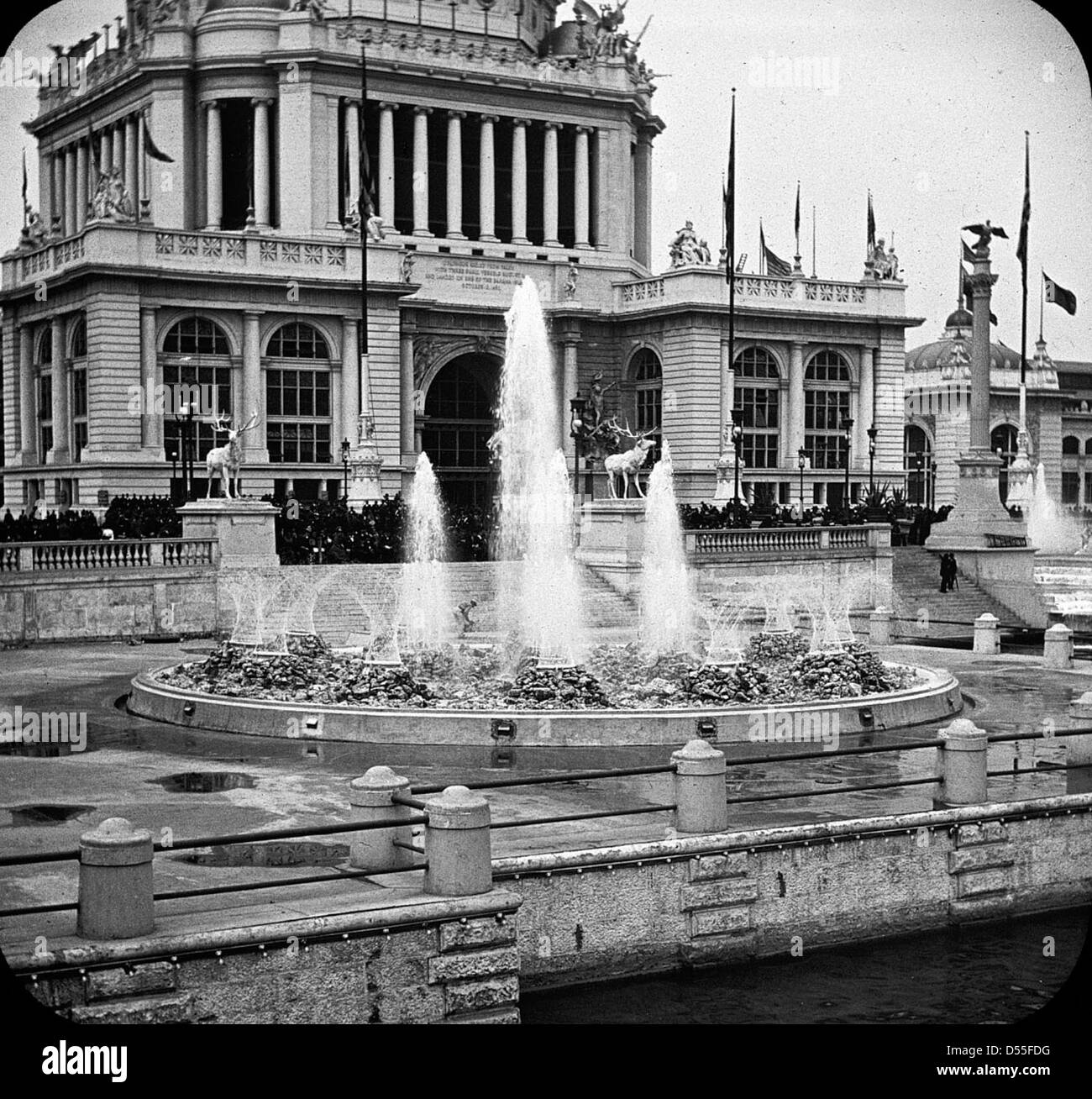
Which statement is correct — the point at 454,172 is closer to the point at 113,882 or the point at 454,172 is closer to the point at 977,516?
the point at 977,516

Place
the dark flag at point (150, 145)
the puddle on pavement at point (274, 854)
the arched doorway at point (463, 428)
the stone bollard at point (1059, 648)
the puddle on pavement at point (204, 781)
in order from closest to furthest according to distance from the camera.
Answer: the puddle on pavement at point (274, 854) → the puddle on pavement at point (204, 781) → the stone bollard at point (1059, 648) → the dark flag at point (150, 145) → the arched doorway at point (463, 428)

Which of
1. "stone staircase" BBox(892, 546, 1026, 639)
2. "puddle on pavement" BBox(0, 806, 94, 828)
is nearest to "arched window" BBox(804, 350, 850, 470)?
"stone staircase" BBox(892, 546, 1026, 639)

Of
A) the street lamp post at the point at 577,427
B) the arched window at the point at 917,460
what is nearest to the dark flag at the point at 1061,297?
the street lamp post at the point at 577,427

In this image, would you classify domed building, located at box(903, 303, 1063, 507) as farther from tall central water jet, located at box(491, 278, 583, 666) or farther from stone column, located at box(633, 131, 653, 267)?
tall central water jet, located at box(491, 278, 583, 666)

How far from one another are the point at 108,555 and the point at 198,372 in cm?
2615

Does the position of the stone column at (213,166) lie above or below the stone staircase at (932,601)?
above

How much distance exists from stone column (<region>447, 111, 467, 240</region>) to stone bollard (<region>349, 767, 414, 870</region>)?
68.2m

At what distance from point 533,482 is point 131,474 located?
49.1ft

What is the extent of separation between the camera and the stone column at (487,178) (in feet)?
273

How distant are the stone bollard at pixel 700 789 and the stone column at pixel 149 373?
5024 centimetres

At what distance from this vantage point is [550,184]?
84312 mm

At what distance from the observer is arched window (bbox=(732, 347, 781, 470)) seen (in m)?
77.9

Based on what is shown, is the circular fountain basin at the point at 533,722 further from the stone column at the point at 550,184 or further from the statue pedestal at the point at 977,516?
the stone column at the point at 550,184

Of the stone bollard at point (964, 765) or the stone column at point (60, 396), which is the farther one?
the stone column at point (60, 396)
